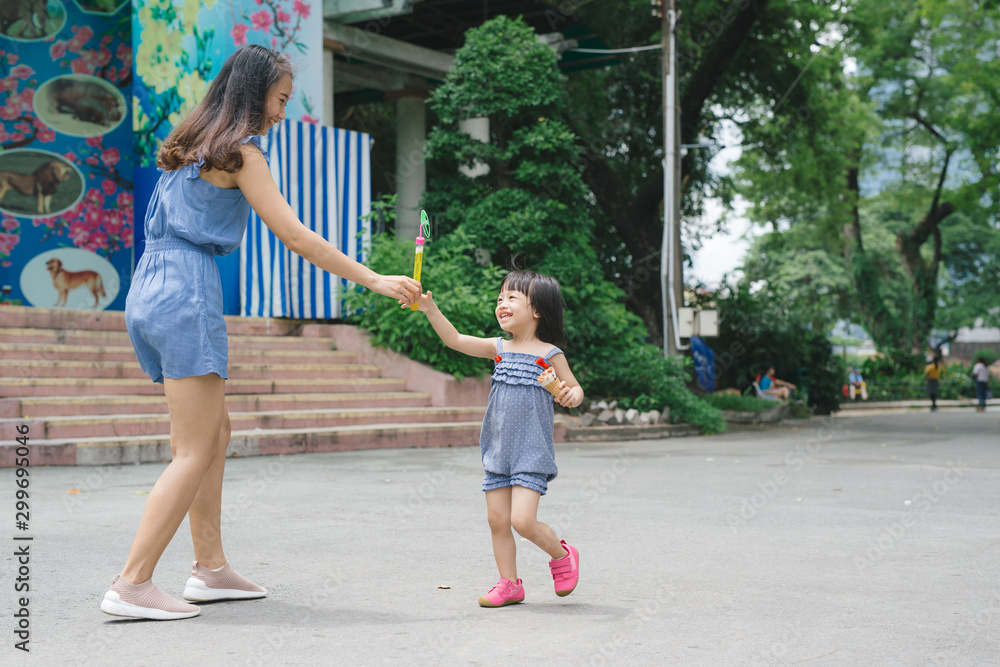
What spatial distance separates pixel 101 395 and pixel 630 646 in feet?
27.7

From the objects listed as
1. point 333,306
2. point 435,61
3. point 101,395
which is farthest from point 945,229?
point 101,395

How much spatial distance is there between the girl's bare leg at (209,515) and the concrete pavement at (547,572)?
0.65 ft

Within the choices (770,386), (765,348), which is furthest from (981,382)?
(770,386)

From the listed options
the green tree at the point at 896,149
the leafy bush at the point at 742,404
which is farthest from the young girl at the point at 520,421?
the green tree at the point at 896,149

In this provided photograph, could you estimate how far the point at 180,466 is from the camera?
11.6 feet

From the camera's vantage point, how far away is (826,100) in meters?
23.6

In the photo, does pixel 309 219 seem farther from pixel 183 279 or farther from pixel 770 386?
pixel 183 279

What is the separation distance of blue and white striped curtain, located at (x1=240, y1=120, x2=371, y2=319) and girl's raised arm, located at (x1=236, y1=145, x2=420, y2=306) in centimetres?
1052

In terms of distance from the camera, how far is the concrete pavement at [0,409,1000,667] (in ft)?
10.6

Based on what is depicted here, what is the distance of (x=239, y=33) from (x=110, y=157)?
477 cm

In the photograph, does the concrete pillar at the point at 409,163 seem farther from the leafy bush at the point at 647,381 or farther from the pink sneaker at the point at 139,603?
the pink sneaker at the point at 139,603

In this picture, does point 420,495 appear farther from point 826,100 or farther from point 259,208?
point 826,100

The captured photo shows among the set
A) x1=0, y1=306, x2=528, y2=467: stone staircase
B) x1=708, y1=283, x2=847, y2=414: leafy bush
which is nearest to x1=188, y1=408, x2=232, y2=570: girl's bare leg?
x1=0, y1=306, x2=528, y2=467: stone staircase

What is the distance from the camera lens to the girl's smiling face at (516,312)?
13.5 feet
